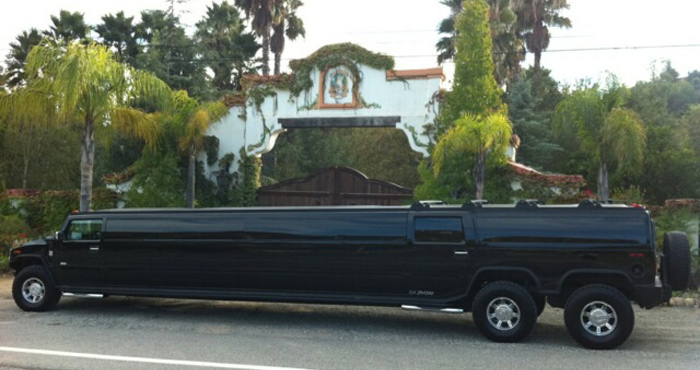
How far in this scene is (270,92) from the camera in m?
19.0

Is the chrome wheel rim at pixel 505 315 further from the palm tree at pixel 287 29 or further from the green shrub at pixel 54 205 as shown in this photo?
the palm tree at pixel 287 29

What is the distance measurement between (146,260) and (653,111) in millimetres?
29038

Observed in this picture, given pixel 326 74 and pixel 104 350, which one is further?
pixel 326 74

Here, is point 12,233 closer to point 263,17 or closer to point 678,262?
point 678,262

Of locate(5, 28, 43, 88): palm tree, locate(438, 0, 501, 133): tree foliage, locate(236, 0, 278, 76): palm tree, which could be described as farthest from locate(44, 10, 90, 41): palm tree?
locate(438, 0, 501, 133): tree foliage

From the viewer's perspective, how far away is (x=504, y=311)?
336 inches

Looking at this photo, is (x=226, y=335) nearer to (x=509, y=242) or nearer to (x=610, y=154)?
(x=509, y=242)

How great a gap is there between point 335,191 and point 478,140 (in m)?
5.07

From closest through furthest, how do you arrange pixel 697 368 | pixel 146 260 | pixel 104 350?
pixel 697 368
pixel 104 350
pixel 146 260

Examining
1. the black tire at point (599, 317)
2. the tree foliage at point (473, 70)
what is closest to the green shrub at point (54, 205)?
the tree foliage at point (473, 70)

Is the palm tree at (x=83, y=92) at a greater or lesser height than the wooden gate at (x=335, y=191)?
greater

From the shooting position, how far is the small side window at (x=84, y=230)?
34.5 feet

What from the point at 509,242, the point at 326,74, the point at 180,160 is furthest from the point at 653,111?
the point at 509,242

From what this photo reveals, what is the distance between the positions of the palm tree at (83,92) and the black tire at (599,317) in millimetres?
10824
